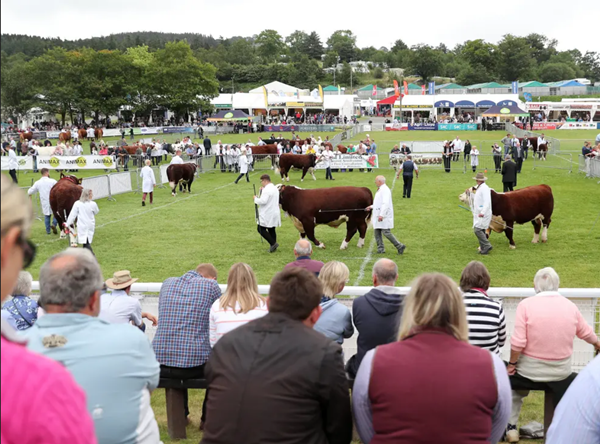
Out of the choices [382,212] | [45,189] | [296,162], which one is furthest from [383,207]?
[296,162]

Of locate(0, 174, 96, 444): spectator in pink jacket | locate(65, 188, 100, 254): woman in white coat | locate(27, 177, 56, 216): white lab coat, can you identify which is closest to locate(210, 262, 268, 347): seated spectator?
locate(0, 174, 96, 444): spectator in pink jacket

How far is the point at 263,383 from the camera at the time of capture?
289 centimetres

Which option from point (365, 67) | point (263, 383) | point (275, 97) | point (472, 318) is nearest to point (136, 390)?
point (263, 383)

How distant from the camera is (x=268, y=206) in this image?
13977mm

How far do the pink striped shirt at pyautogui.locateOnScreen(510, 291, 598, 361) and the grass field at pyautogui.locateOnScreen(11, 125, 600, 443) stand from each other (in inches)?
48.7

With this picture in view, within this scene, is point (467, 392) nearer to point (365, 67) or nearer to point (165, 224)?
point (165, 224)

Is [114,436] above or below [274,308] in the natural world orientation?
below

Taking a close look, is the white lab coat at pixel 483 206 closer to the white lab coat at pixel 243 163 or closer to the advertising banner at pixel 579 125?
the white lab coat at pixel 243 163

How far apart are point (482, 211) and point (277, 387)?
1152cm

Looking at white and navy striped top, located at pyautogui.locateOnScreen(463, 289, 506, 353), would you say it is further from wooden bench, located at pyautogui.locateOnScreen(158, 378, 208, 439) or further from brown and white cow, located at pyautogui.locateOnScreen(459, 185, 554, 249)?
brown and white cow, located at pyautogui.locateOnScreen(459, 185, 554, 249)

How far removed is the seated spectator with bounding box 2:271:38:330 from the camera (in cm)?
542

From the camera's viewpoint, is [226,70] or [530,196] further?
[226,70]

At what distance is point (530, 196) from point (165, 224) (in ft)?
33.9

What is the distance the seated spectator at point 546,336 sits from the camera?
16.3 feet
